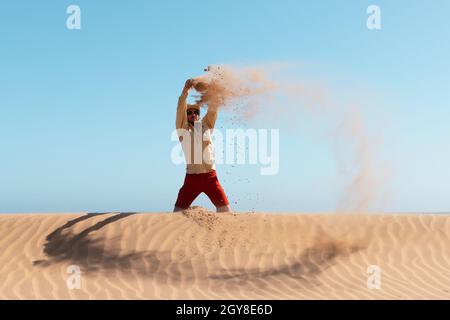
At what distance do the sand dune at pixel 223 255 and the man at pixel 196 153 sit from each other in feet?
1.60

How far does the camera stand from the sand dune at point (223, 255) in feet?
23.8

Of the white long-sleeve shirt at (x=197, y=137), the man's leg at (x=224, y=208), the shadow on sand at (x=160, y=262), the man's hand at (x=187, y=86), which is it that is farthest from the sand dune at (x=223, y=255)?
the man's hand at (x=187, y=86)

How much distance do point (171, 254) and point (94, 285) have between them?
1481 mm

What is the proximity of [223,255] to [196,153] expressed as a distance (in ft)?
6.26

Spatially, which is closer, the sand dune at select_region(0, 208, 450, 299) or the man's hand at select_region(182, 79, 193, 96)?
the sand dune at select_region(0, 208, 450, 299)

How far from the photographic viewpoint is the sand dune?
726 cm

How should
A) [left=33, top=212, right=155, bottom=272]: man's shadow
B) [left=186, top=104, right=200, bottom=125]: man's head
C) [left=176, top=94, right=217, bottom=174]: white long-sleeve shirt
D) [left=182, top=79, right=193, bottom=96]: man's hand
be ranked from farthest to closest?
[left=186, top=104, right=200, bottom=125]: man's head, [left=176, top=94, right=217, bottom=174]: white long-sleeve shirt, [left=182, top=79, right=193, bottom=96]: man's hand, [left=33, top=212, right=155, bottom=272]: man's shadow

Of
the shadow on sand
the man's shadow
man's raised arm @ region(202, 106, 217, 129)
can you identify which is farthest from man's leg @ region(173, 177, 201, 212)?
the man's shadow
